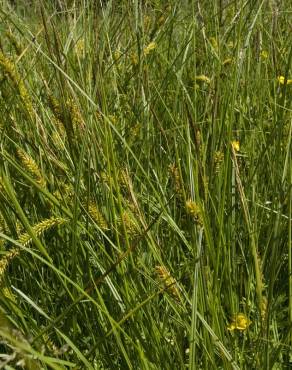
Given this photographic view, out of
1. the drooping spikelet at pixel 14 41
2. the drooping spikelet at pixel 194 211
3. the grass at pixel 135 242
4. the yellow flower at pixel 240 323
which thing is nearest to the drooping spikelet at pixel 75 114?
the grass at pixel 135 242

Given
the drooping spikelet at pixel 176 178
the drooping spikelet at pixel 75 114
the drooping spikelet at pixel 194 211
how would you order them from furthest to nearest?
the drooping spikelet at pixel 75 114 → the drooping spikelet at pixel 176 178 → the drooping spikelet at pixel 194 211

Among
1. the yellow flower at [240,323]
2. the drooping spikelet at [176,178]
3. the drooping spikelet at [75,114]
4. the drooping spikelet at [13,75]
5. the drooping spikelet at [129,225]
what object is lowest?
the yellow flower at [240,323]

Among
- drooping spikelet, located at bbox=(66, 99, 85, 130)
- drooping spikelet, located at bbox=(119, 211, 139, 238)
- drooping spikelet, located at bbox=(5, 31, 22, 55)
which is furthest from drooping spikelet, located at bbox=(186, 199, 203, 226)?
drooping spikelet, located at bbox=(5, 31, 22, 55)

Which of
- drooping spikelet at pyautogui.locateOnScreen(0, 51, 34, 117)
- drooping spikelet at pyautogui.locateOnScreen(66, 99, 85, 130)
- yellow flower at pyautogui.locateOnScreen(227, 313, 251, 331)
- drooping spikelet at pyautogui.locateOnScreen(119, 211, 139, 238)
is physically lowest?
yellow flower at pyautogui.locateOnScreen(227, 313, 251, 331)

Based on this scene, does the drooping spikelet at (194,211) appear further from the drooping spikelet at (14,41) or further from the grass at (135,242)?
the drooping spikelet at (14,41)

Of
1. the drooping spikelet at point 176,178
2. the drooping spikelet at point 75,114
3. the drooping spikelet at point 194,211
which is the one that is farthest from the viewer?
the drooping spikelet at point 75,114

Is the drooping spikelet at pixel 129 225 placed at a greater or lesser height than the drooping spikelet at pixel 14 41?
lesser

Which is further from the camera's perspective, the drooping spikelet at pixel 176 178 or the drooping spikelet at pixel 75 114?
the drooping spikelet at pixel 75 114

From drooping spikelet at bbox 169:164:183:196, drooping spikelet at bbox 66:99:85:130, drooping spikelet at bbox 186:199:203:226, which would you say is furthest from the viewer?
drooping spikelet at bbox 66:99:85:130

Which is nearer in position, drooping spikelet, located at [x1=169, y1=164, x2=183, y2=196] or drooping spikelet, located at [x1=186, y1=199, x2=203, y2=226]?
drooping spikelet, located at [x1=186, y1=199, x2=203, y2=226]

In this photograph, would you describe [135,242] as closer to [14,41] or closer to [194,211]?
[194,211]

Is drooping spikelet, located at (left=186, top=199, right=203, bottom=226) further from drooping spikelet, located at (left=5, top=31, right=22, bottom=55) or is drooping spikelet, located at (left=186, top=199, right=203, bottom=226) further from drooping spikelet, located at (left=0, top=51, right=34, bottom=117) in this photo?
drooping spikelet, located at (left=5, top=31, right=22, bottom=55)

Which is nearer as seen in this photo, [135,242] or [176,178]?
[135,242]

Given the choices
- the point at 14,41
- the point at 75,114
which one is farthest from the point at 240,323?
the point at 14,41
